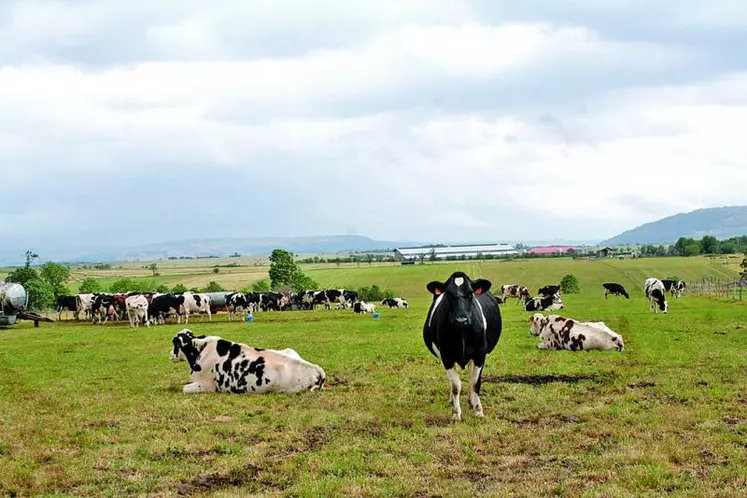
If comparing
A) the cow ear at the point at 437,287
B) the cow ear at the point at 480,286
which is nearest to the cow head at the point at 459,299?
the cow ear at the point at 437,287

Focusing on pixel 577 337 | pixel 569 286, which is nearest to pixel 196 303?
pixel 577 337

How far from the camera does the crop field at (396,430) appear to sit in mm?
8875

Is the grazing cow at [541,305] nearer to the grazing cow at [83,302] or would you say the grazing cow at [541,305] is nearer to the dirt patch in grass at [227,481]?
the grazing cow at [83,302]

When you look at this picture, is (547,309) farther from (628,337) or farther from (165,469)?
(165,469)

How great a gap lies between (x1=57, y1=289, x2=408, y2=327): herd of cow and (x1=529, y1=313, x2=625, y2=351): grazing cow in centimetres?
2813

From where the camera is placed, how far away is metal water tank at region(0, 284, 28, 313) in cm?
4828

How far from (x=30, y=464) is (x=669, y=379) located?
1268cm

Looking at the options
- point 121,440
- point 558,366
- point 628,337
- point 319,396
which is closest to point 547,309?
point 628,337

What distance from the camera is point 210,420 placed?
1281 cm

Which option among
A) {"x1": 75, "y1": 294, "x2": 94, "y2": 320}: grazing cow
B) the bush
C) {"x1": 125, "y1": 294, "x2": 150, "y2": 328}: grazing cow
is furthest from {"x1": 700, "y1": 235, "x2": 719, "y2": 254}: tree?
{"x1": 125, "y1": 294, "x2": 150, "y2": 328}: grazing cow

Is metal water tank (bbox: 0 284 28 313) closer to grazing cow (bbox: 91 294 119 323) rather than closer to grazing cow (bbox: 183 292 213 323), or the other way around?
grazing cow (bbox: 91 294 119 323)

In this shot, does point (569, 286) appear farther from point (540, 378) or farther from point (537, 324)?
point (540, 378)

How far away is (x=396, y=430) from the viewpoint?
1152cm

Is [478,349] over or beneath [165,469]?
over
